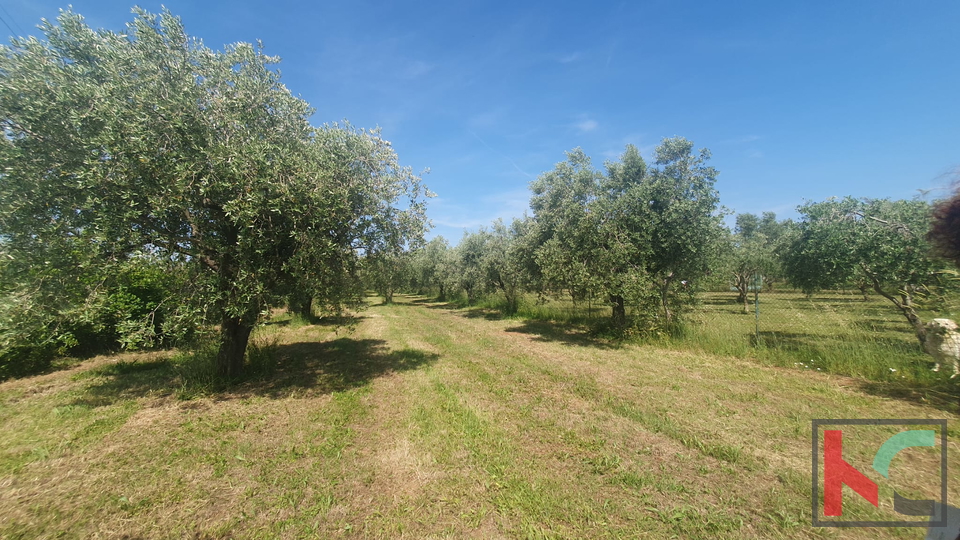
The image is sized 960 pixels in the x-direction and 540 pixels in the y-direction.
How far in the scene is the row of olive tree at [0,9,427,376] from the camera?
17.7ft

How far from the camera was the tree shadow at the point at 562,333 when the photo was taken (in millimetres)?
12414

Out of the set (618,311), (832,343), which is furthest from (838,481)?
(618,311)

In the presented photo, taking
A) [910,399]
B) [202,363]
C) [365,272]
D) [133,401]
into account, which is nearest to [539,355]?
[365,272]

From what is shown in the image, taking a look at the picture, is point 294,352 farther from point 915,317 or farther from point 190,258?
point 915,317

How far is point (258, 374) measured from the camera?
812 centimetres

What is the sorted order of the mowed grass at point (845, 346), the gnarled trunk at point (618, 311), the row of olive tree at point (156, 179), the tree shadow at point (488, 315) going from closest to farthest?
1. the row of olive tree at point (156, 179)
2. the mowed grass at point (845, 346)
3. the gnarled trunk at point (618, 311)
4. the tree shadow at point (488, 315)

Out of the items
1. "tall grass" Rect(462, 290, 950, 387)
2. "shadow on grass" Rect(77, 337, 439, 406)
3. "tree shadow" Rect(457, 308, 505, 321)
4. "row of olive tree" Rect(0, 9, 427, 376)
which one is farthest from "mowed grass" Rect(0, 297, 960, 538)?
"tree shadow" Rect(457, 308, 505, 321)

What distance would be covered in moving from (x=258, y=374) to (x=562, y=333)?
11.9 m

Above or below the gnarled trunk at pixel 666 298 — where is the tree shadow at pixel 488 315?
below

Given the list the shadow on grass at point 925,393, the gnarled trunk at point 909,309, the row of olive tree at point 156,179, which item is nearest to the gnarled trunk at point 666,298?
the gnarled trunk at point 909,309

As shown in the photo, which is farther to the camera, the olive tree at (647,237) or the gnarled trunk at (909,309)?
the olive tree at (647,237)

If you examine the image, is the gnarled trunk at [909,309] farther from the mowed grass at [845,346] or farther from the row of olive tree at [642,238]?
the row of olive tree at [642,238]

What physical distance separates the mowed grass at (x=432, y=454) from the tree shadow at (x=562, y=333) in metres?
3.94

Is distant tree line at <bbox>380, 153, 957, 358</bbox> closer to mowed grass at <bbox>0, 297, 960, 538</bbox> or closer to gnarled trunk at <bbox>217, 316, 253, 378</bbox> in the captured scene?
mowed grass at <bbox>0, 297, 960, 538</bbox>
